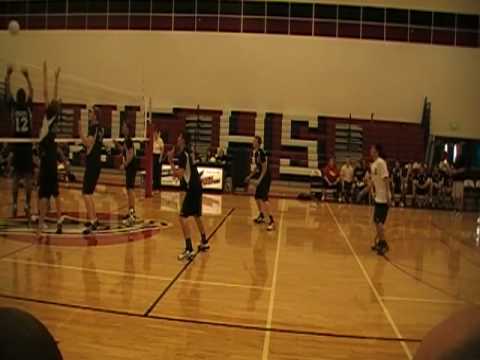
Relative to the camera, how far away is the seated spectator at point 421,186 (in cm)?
1883

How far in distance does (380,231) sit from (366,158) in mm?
11600

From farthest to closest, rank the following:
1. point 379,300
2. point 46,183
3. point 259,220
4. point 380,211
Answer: point 259,220 → point 380,211 → point 46,183 → point 379,300

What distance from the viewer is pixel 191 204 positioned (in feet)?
28.9

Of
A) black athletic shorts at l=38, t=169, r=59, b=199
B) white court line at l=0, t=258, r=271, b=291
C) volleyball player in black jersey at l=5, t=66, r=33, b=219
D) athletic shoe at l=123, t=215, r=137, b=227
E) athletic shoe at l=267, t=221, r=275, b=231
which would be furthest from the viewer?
athletic shoe at l=267, t=221, r=275, b=231

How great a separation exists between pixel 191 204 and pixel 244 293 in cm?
222

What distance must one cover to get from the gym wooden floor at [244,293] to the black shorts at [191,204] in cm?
76

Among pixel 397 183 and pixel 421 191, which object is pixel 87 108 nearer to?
pixel 397 183

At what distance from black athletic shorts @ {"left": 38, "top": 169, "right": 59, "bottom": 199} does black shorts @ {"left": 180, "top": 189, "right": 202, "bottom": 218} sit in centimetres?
247

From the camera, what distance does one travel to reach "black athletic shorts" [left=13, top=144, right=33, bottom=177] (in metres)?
10.7

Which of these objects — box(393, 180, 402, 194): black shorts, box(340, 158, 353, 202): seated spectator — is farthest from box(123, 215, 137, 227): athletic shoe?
box(393, 180, 402, 194): black shorts

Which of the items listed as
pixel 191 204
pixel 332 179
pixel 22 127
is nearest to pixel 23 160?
Answer: pixel 22 127

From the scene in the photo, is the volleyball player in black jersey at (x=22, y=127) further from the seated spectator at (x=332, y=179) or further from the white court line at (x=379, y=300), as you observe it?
the seated spectator at (x=332, y=179)

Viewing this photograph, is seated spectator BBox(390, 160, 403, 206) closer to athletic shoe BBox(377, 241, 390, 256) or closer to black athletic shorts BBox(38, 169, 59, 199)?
athletic shoe BBox(377, 241, 390, 256)

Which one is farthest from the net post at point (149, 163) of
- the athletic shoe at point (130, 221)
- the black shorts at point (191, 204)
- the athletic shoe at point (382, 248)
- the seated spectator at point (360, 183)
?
the athletic shoe at point (382, 248)
